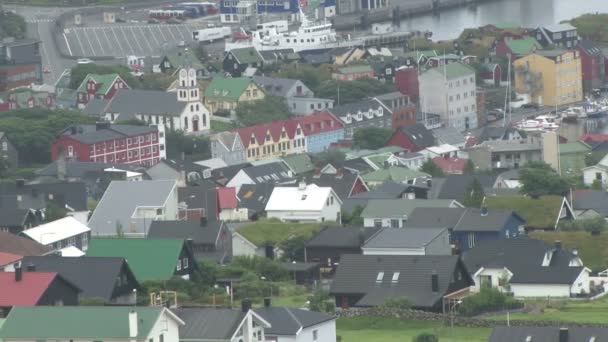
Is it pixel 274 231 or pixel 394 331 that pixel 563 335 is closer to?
pixel 394 331

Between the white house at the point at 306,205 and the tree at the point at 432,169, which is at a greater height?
the white house at the point at 306,205

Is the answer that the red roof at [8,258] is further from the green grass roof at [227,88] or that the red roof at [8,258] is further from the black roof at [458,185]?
the green grass roof at [227,88]

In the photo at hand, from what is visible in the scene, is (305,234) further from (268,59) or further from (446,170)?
(268,59)

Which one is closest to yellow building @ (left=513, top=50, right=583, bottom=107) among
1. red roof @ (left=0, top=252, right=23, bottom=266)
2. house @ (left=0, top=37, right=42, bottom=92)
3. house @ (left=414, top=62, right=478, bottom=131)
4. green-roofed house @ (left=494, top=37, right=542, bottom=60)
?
green-roofed house @ (left=494, top=37, right=542, bottom=60)

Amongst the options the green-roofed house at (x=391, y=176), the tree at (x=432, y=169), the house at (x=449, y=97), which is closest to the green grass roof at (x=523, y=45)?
the house at (x=449, y=97)

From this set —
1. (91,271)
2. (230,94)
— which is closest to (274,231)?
(91,271)

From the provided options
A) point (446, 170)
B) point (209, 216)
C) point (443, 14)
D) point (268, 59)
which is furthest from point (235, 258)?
point (443, 14)
